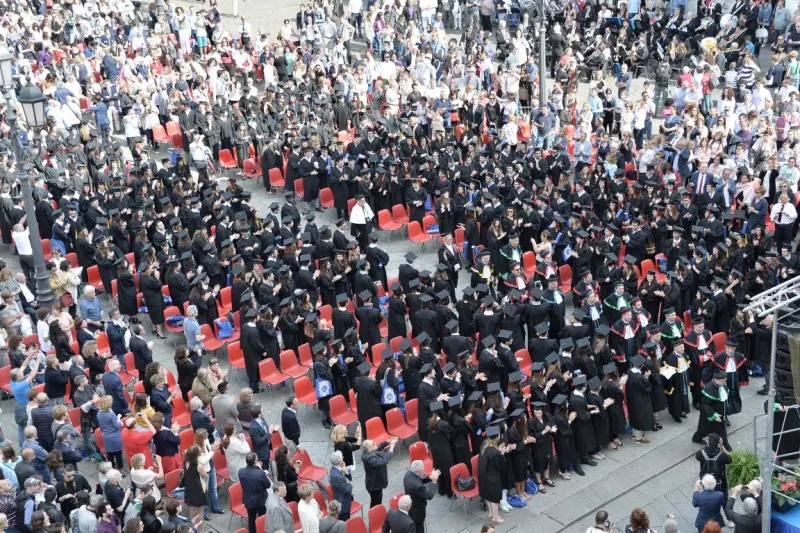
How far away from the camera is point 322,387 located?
1528cm

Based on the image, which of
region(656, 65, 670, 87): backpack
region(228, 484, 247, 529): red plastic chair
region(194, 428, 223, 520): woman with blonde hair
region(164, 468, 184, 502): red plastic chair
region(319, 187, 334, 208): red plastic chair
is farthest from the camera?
region(656, 65, 670, 87): backpack

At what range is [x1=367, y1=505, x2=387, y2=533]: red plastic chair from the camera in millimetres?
12716

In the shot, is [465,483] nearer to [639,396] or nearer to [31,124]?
[639,396]

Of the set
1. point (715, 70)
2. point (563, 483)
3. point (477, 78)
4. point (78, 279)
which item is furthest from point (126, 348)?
point (715, 70)

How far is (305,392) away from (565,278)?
5269 mm

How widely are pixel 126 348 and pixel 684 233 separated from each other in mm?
9231

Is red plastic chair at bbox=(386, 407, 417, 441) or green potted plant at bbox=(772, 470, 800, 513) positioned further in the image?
red plastic chair at bbox=(386, 407, 417, 441)

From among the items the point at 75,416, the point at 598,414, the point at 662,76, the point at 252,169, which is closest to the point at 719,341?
the point at 598,414

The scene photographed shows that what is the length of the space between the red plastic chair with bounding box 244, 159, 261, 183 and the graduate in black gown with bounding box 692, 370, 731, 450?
11.7 meters

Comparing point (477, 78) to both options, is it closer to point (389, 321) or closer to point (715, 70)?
point (715, 70)

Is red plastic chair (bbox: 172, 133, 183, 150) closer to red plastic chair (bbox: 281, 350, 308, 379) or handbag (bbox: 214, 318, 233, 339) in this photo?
handbag (bbox: 214, 318, 233, 339)

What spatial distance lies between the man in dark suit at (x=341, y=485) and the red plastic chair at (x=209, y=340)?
4634mm

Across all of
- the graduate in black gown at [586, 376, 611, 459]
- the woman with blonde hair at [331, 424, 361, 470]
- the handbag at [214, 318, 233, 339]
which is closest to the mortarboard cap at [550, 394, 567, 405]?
the graduate in black gown at [586, 376, 611, 459]

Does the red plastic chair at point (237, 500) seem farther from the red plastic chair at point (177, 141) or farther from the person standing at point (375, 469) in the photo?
the red plastic chair at point (177, 141)
